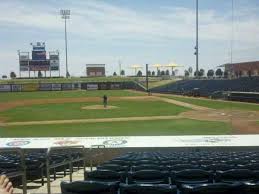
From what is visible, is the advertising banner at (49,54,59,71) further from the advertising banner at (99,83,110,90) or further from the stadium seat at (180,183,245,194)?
the stadium seat at (180,183,245,194)

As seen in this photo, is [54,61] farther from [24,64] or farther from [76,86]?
[76,86]

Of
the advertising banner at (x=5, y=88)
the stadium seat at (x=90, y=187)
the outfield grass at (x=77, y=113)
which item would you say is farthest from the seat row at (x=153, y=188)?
the advertising banner at (x=5, y=88)

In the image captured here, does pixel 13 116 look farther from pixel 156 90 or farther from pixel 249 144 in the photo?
pixel 156 90

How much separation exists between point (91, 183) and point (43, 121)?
119ft

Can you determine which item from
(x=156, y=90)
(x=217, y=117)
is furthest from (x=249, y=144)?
(x=156, y=90)

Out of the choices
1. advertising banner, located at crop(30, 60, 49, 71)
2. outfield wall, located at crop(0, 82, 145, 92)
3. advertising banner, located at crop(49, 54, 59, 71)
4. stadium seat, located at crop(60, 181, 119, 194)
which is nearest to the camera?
stadium seat, located at crop(60, 181, 119, 194)

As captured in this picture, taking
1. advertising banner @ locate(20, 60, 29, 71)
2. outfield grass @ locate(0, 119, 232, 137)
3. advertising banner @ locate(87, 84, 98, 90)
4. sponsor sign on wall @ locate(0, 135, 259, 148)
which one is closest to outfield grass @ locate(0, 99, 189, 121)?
outfield grass @ locate(0, 119, 232, 137)

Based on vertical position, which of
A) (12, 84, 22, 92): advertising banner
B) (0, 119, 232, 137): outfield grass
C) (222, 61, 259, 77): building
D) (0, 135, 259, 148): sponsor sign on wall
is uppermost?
(222, 61, 259, 77): building

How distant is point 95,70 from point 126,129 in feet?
337

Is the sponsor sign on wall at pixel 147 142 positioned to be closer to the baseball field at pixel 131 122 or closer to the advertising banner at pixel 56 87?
the baseball field at pixel 131 122

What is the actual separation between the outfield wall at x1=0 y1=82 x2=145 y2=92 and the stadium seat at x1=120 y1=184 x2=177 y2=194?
9174cm

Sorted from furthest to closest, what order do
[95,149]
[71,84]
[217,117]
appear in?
[71,84] → [217,117] → [95,149]

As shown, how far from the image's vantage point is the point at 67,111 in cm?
5012

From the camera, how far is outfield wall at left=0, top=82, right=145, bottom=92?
96.8 metres
